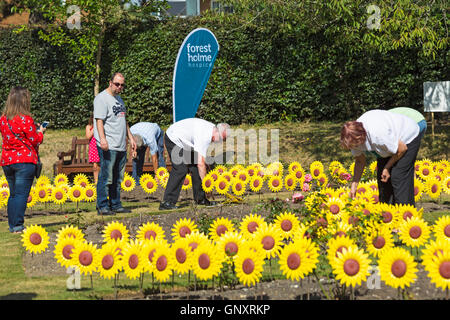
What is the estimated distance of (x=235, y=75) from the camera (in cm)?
1623

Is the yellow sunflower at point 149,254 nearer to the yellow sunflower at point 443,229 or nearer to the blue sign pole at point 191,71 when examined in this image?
the yellow sunflower at point 443,229

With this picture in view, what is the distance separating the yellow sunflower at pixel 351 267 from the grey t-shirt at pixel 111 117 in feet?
15.5

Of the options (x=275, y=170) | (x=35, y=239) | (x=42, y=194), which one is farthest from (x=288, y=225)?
(x=42, y=194)

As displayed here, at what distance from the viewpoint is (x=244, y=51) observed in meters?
16.2

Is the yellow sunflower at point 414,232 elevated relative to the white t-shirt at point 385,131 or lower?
lower

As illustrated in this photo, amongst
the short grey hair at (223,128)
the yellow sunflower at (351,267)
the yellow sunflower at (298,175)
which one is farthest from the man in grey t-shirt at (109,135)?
the yellow sunflower at (351,267)

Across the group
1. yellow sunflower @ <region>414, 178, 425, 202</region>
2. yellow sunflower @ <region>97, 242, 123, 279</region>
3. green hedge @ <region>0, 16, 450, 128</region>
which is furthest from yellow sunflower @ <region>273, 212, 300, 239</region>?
green hedge @ <region>0, 16, 450, 128</region>

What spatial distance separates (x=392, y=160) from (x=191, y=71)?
6430 millimetres

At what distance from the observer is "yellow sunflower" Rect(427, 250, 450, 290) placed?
347cm

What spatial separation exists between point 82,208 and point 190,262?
Result: 18.4 ft

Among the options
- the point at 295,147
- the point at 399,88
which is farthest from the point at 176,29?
the point at 399,88

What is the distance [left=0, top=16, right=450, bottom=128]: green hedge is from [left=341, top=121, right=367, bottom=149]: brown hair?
1026cm

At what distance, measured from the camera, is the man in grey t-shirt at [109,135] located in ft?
25.5

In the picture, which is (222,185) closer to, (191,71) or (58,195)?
(58,195)
